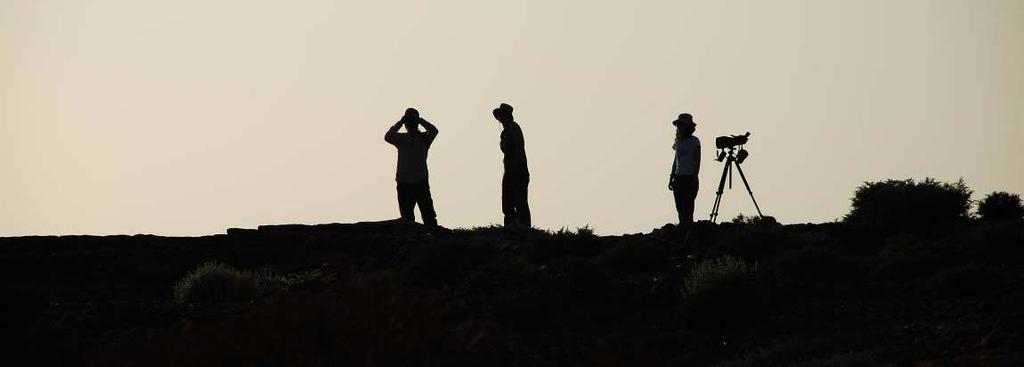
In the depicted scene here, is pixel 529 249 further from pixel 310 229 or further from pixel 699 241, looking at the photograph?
pixel 310 229

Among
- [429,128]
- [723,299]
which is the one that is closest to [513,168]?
[429,128]

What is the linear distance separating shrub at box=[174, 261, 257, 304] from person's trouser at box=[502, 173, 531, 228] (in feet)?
19.8

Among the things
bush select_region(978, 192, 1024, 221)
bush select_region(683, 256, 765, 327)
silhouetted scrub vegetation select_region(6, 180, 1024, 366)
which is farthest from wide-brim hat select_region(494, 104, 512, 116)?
bush select_region(978, 192, 1024, 221)

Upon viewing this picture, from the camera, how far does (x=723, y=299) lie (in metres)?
19.6

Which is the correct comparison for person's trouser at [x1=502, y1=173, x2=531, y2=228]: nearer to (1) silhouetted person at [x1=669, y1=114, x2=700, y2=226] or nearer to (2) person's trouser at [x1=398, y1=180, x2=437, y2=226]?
(2) person's trouser at [x1=398, y1=180, x2=437, y2=226]

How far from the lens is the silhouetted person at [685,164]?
23.8m

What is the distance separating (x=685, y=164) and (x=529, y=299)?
541 centimetres

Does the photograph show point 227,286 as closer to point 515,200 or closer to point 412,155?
point 412,155

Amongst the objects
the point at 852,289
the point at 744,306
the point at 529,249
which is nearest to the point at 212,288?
the point at 529,249

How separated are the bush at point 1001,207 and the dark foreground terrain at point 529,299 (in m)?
4.51

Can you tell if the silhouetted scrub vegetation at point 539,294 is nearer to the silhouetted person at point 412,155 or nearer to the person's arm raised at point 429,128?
the silhouetted person at point 412,155

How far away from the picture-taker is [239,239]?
86.3ft

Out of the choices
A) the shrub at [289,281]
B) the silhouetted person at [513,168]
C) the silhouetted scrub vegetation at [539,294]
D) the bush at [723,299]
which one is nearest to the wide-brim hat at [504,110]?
the silhouetted person at [513,168]

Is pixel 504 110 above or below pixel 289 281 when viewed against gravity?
above
